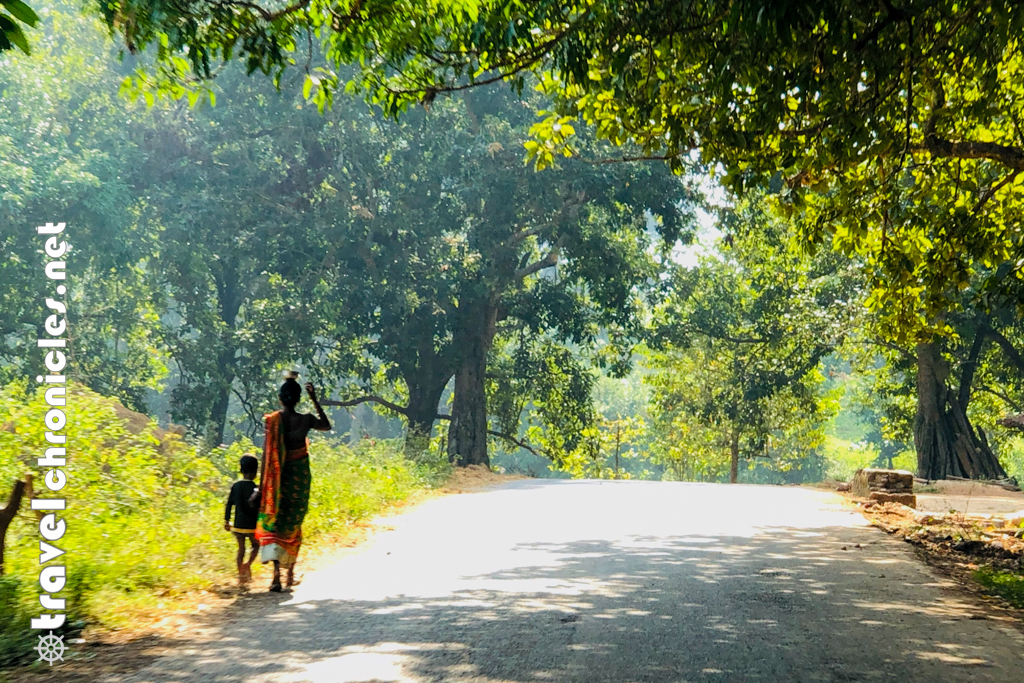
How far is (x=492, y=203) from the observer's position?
2866cm

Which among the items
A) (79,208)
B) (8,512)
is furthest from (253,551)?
(79,208)

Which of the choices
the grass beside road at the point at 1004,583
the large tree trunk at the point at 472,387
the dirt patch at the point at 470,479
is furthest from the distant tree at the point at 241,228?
the grass beside road at the point at 1004,583

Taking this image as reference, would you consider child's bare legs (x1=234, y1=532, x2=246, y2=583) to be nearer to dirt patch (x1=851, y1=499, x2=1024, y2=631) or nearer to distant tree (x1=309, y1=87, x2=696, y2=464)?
dirt patch (x1=851, y1=499, x2=1024, y2=631)

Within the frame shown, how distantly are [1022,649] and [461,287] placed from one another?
A: 23.2m

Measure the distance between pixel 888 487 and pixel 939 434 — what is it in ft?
35.5

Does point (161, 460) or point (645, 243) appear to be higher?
point (645, 243)

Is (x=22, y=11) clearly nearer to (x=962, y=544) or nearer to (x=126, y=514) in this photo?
(x=126, y=514)

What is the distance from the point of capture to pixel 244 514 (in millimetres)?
8797

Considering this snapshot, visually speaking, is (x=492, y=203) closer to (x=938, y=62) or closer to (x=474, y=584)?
(x=938, y=62)

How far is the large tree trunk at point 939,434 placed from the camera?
28375 mm

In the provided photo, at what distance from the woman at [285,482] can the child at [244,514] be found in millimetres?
162

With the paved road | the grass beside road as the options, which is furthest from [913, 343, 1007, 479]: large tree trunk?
the grass beside road

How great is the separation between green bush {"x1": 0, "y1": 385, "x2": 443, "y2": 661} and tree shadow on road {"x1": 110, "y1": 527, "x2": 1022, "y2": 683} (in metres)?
0.98

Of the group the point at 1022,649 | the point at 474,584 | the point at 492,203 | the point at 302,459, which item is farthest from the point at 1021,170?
the point at 492,203
